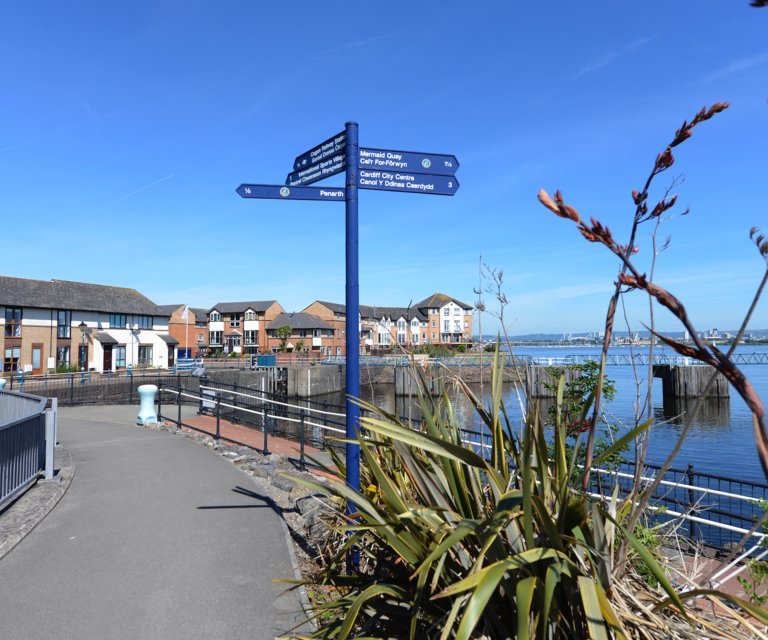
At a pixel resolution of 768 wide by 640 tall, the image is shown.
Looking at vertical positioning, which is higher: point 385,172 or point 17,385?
point 385,172

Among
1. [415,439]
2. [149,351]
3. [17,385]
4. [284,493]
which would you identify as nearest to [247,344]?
[149,351]

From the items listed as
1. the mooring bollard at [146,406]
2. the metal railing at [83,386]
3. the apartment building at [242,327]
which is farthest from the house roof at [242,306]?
the mooring bollard at [146,406]

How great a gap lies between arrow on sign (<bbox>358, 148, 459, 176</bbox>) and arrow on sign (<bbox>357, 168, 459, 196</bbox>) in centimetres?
5

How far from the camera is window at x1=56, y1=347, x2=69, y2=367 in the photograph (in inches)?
1735

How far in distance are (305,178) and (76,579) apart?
164 inches

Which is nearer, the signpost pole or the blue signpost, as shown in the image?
the signpost pole

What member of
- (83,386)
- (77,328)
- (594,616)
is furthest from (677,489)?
(77,328)

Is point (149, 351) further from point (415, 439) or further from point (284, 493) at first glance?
point (415, 439)

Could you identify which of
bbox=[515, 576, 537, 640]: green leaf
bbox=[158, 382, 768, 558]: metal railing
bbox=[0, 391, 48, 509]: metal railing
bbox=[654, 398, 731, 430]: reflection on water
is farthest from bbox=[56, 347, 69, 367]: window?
bbox=[515, 576, 537, 640]: green leaf

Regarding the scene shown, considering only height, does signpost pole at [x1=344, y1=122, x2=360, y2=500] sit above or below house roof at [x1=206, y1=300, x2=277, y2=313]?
below

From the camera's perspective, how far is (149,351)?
53.5m

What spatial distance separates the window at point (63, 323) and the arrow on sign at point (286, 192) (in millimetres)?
45936

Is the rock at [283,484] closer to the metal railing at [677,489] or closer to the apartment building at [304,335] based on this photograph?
the metal railing at [677,489]

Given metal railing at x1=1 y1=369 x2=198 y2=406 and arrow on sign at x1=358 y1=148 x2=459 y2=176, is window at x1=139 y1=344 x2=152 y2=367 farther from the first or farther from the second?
arrow on sign at x1=358 y1=148 x2=459 y2=176
